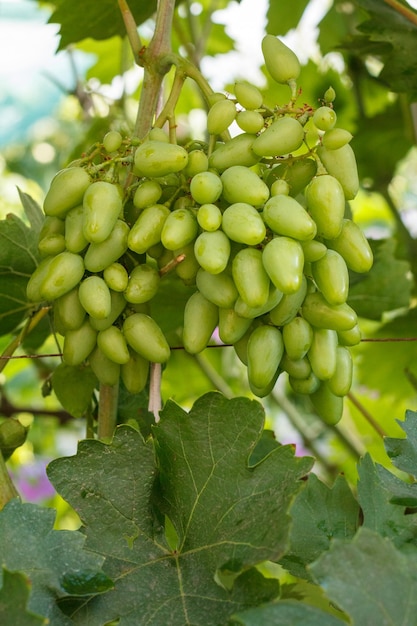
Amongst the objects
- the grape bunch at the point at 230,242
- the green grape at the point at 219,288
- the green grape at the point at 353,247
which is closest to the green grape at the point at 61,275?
the grape bunch at the point at 230,242

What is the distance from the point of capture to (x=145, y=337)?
2.19ft

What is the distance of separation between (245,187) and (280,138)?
0.16 feet

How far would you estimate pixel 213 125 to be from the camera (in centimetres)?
66

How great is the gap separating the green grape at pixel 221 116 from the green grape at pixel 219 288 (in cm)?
12

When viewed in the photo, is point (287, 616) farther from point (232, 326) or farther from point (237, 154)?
point (237, 154)

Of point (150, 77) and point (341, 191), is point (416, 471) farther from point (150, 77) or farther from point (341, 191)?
point (150, 77)

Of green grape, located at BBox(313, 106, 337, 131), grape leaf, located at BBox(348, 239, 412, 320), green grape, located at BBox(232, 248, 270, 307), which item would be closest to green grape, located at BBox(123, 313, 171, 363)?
green grape, located at BBox(232, 248, 270, 307)

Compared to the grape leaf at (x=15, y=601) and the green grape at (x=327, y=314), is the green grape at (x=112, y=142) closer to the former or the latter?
the green grape at (x=327, y=314)

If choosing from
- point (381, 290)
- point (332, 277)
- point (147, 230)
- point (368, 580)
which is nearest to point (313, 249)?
point (332, 277)

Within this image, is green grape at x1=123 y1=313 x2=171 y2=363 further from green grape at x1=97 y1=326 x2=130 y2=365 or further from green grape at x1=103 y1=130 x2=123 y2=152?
green grape at x1=103 y1=130 x2=123 y2=152

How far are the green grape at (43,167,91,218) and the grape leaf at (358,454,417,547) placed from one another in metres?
0.31

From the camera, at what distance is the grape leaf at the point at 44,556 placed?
55 cm

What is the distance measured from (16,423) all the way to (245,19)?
116cm

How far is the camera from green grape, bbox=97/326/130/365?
667 mm
